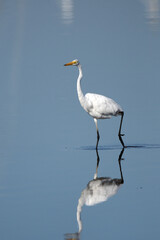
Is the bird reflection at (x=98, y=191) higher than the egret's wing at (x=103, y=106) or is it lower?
higher

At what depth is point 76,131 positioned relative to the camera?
472 inches

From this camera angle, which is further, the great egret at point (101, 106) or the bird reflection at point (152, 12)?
the bird reflection at point (152, 12)

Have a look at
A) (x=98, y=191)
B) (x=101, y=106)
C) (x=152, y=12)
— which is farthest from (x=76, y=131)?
(x=152, y=12)

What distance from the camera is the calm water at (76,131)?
7363 millimetres

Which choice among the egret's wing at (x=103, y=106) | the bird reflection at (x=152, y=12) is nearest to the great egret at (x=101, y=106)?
the egret's wing at (x=103, y=106)

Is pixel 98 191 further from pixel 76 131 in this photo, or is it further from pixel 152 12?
pixel 152 12

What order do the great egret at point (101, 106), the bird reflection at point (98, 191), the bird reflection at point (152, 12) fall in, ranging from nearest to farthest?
1. the bird reflection at point (98, 191)
2. the great egret at point (101, 106)
3. the bird reflection at point (152, 12)

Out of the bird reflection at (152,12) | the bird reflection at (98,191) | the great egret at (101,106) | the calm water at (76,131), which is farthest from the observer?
the bird reflection at (152,12)

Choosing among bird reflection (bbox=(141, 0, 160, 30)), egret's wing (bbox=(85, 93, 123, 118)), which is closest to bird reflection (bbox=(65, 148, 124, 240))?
egret's wing (bbox=(85, 93, 123, 118))

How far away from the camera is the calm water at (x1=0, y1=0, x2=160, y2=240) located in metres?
7.36

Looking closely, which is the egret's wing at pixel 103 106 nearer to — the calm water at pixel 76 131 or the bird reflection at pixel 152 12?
the calm water at pixel 76 131

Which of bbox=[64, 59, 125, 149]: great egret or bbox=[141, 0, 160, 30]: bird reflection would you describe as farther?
bbox=[141, 0, 160, 30]: bird reflection

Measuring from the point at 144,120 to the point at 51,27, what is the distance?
12021mm

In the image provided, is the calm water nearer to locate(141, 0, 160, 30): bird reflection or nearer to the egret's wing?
locate(141, 0, 160, 30): bird reflection
